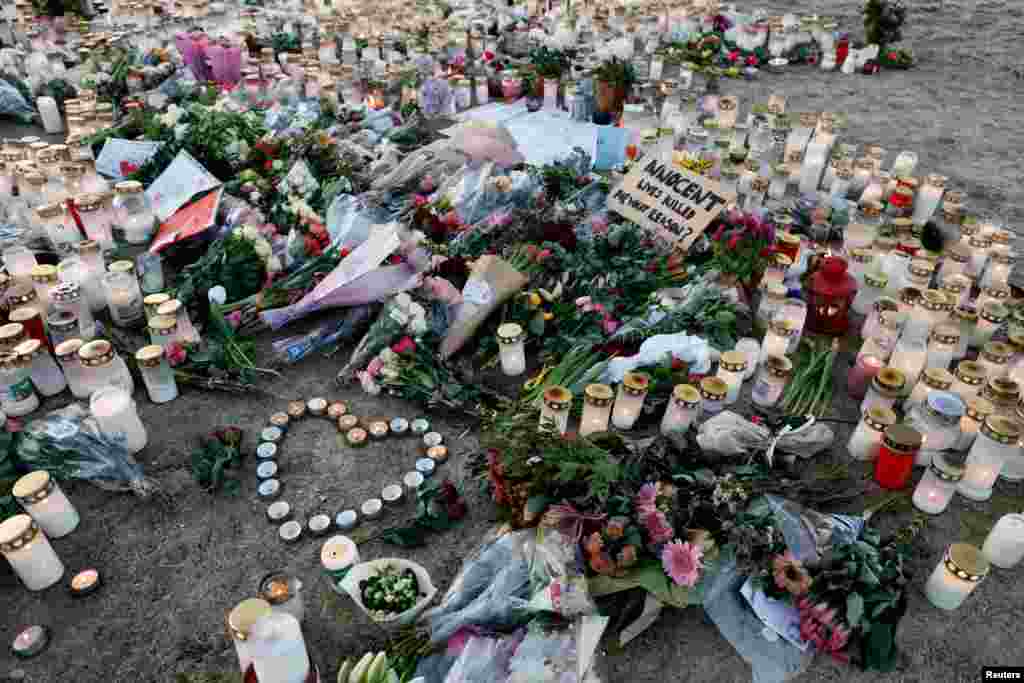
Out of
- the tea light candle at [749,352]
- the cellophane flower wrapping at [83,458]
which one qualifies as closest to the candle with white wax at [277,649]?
the cellophane flower wrapping at [83,458]

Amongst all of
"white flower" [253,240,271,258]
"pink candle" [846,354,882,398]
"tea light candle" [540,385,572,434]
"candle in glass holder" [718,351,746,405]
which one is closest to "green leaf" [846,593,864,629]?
"candle in glass holder" [718,351,746,405]

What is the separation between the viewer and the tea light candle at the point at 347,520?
3.11m

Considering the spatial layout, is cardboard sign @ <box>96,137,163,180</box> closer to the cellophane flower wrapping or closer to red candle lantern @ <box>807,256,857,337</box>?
the cellophane flower wrapping

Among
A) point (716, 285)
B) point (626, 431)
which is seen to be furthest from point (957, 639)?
point (716, 285)

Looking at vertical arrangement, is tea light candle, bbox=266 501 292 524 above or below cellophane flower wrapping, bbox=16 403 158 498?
below

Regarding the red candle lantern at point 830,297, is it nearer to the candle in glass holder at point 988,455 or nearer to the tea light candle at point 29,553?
the candle in glass holder at point 988,455

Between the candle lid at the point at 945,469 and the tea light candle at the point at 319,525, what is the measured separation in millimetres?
2813

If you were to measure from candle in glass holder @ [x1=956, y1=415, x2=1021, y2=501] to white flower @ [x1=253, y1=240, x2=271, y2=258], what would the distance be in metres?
4.24

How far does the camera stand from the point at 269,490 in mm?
3252

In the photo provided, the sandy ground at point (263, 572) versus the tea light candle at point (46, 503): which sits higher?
the tea light candle at point (46, 503)

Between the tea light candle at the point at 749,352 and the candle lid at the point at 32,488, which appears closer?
the candle lid at the point at 32,488

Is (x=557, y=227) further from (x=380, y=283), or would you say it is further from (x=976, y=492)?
(x=976, y=492)

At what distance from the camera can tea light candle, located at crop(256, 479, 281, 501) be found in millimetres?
3250

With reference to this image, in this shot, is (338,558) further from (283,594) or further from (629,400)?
(629,400)
